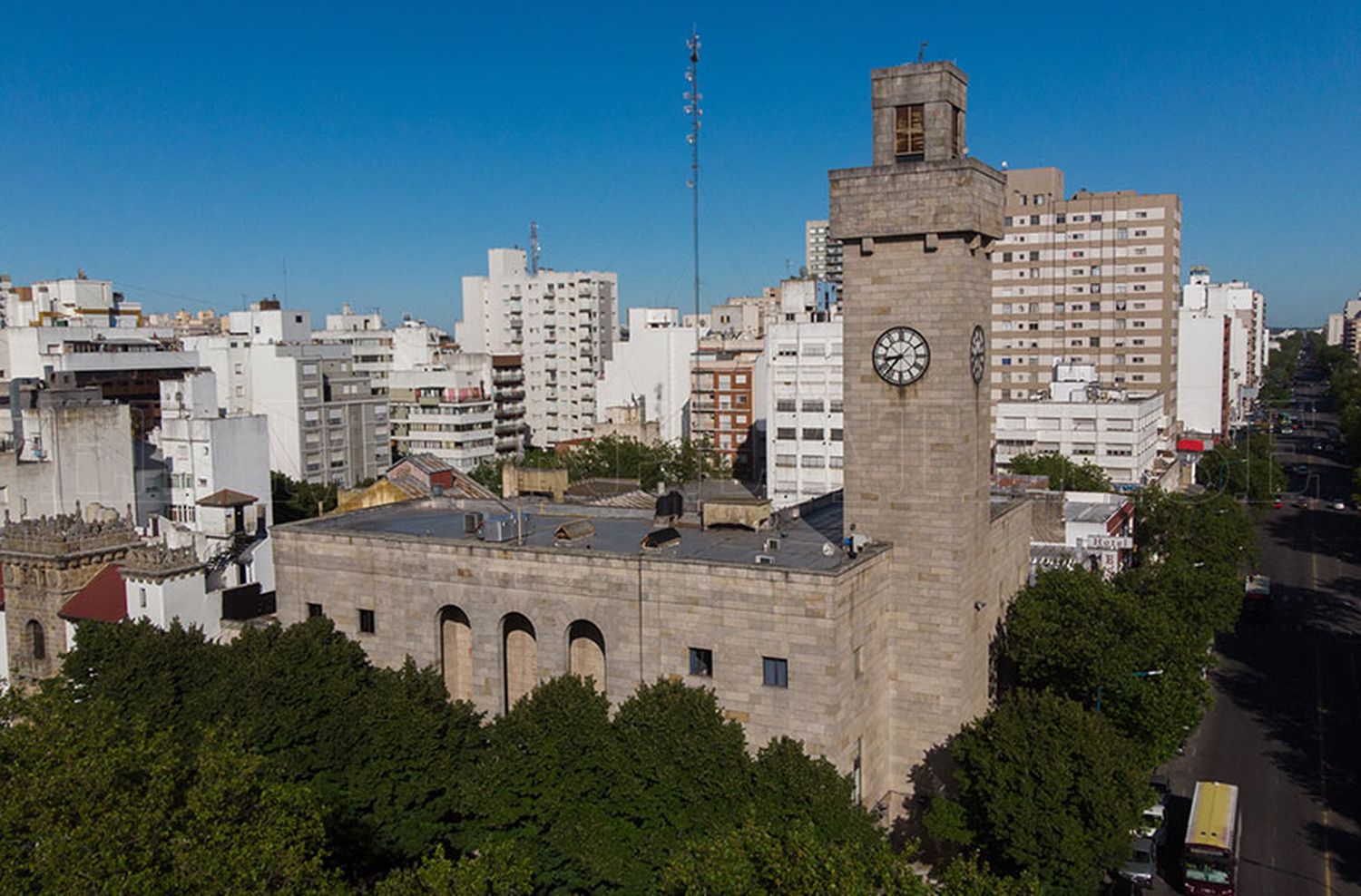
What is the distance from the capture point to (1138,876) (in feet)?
124

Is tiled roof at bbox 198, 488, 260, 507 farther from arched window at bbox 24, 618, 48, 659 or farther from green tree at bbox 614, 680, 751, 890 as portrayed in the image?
green tree at bbox 614, 680, 751, 890

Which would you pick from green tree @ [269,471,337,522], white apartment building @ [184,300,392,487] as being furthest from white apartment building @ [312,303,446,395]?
green tree @ [269,471,337,522]

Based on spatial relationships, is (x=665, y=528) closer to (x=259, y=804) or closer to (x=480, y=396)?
(x=259, y=804)

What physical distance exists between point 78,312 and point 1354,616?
12737 cm

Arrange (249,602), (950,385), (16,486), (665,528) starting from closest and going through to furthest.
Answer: (950,385)
(665,528)
(249,602)
(16,486)

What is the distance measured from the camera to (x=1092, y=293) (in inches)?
5266

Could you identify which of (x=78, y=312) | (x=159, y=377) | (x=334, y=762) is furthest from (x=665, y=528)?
(x=78, y=312)

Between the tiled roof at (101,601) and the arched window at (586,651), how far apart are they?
847 inches

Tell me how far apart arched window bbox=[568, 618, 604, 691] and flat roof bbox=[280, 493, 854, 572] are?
9.51 feet

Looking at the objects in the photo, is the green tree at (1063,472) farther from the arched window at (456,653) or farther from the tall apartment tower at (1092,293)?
the arched window at (456,653)

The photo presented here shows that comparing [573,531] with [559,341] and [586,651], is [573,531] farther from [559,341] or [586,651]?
[559,341]

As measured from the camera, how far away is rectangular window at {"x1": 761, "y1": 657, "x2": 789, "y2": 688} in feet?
119

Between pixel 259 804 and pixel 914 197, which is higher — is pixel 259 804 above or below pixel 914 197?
below

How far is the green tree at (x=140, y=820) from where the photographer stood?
23016 millimetres
